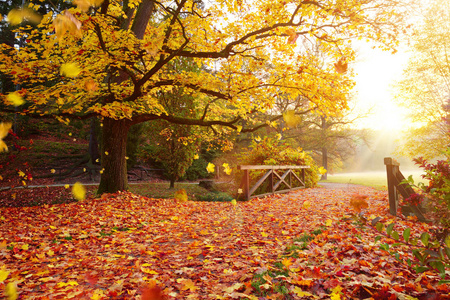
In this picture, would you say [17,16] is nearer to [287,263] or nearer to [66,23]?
[66,23]

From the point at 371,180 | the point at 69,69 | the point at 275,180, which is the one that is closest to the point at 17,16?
the point at 69,69

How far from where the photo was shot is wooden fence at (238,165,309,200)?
8477 mm

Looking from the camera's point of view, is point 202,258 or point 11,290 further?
point 202,258

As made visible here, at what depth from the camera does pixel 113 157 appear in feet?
26.1

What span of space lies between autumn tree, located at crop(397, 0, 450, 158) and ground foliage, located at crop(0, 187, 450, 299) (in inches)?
388

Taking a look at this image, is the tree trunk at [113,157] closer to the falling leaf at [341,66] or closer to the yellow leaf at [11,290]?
the yellow leaf at [11,290]

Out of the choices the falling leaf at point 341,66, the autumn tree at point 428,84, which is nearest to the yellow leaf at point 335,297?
the falling leaf at point 341,66

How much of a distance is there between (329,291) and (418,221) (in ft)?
12.7

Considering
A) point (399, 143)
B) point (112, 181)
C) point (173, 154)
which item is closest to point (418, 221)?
point (112, 181)

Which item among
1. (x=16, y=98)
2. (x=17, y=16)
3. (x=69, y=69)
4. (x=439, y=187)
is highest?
(x=17, y=16)

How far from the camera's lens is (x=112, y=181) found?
7.94m

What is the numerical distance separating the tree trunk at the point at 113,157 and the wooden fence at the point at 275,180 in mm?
3949

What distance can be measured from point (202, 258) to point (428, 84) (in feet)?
51.1

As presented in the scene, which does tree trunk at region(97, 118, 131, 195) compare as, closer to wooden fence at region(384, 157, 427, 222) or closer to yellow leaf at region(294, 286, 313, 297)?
yellow leaf at region(294, 286, 313, 297)
